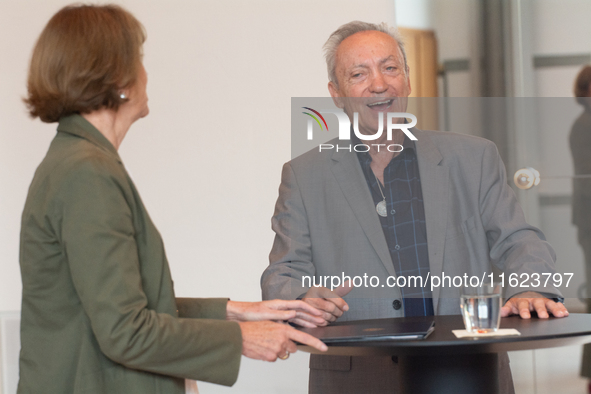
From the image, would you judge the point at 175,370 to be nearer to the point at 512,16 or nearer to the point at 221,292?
the point at 221,292

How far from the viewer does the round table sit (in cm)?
124

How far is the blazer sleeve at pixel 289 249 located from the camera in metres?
2.03

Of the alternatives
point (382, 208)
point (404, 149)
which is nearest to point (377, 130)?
point (404, 149)

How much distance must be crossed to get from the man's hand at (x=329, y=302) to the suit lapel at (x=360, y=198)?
13.4 inches

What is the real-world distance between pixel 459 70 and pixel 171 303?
2.62 meters

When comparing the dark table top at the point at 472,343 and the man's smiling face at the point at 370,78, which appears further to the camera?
the man's smiling face at the point at 370,78

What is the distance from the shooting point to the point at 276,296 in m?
2.00

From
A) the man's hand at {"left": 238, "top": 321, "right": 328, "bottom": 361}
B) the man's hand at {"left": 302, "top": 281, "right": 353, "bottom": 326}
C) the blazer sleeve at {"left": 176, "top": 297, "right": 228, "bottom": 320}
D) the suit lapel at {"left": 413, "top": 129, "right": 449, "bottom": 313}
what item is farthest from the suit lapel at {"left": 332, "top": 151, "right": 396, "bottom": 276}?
the man's hand at {"left": 238, "top": 321, "right": 328, "bottom": 361}

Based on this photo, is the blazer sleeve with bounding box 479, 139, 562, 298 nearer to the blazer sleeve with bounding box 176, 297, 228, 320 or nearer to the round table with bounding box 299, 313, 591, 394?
the round table with bounding box 299, 313, 591, 394

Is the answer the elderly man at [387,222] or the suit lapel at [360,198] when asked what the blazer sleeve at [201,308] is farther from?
the suit lapel at [360,198]

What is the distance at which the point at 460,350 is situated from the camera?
4.17 feet

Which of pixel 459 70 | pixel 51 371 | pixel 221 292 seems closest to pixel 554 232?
pixel 459 70

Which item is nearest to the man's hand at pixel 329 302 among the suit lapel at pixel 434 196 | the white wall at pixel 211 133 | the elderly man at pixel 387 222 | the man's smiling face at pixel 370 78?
the elderly man at pixel 387 222

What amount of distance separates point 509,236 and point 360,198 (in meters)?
0.51
